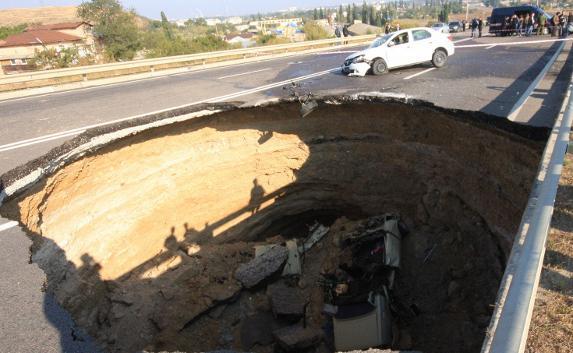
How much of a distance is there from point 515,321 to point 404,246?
257 inches

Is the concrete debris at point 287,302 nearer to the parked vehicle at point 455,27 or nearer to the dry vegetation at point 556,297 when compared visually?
the dry vegetation at point 556,297

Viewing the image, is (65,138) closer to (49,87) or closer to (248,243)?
(248,243)

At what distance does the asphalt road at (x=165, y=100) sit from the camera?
288cm

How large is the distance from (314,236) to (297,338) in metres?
3.91

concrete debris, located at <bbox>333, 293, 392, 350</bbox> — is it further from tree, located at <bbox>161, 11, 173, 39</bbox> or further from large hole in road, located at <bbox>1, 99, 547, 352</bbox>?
tree, located at <bbox>161, 11, 173, 39</bbox>

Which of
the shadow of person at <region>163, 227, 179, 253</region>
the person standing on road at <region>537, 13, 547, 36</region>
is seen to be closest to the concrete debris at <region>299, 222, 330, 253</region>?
the shadow of person at <region>163, 227, 179, 253</region>

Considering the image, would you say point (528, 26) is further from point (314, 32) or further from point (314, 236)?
point (314, 236)

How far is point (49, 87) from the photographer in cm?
1408

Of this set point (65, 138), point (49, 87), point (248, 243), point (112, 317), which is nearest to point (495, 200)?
point (248, 243)

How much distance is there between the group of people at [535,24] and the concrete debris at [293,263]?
71.7ft

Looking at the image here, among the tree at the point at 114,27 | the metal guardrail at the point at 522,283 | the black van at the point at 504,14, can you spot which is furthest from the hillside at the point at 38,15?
the metal guardrail at the point at 522,283

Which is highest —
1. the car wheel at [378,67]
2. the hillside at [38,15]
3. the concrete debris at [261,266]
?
the hillside at [38,15]

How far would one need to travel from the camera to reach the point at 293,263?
8039mm

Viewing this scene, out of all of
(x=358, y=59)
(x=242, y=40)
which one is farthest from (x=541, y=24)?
(x=242, y=40)
